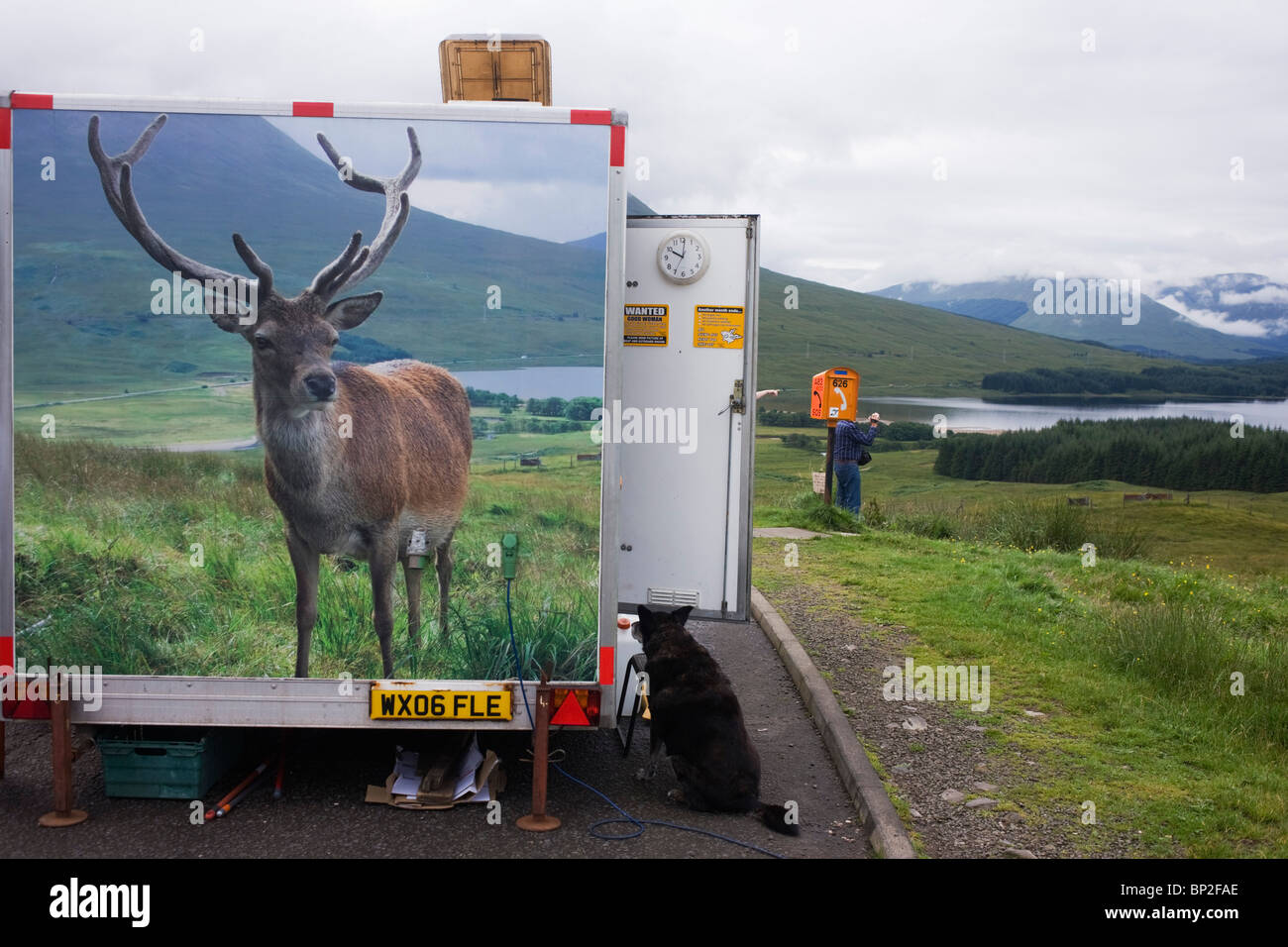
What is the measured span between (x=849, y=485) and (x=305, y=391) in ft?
42.4

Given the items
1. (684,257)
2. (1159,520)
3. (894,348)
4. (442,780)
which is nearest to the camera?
(442,780)

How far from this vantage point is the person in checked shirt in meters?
16.4

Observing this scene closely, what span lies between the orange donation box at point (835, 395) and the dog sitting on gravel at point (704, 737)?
36.0ft

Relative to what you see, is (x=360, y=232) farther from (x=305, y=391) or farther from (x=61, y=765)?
(x=61, y=765)

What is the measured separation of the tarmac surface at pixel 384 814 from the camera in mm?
4898

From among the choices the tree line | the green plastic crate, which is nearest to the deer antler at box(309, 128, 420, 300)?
the green plastic crate

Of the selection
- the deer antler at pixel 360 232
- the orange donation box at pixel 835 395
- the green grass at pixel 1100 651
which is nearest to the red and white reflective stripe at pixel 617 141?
the deer antler at pixel 360 232

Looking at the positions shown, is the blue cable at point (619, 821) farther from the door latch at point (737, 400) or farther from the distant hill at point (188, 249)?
the door latch at point (737, 400)

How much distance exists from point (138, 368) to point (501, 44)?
245 centimetres

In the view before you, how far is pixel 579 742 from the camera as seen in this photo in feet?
21.8

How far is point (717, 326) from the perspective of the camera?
20.4 ft

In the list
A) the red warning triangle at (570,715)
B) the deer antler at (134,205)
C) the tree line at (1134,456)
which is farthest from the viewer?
the tree line at (1134,456)

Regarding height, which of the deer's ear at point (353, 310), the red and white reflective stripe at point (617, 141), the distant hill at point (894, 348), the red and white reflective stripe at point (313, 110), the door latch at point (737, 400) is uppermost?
A: the distant hill at point (894, 348)

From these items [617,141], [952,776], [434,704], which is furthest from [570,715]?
[617,141]
